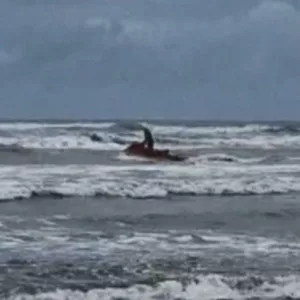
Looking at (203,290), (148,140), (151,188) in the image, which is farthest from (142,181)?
(203,290)

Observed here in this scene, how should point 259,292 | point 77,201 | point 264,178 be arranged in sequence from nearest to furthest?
point 259,292 < point 77,201 < point 264,178

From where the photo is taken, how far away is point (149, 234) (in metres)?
11.4

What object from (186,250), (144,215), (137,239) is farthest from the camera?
(144,215)

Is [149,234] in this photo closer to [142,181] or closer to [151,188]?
[151,188]

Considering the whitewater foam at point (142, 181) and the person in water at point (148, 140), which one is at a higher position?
the person in water at point (148, 140)

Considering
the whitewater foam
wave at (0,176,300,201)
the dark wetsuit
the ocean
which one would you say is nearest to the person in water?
the dark wetsuit

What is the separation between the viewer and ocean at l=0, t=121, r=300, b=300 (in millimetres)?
8109

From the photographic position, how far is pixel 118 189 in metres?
17.7

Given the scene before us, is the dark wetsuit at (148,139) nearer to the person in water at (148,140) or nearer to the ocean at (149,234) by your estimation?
the person in water at (148,140)

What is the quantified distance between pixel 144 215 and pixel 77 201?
2576mm

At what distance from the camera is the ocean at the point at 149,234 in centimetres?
811

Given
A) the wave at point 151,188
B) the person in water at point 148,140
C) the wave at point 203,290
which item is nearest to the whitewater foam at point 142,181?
the wave at point 151,188

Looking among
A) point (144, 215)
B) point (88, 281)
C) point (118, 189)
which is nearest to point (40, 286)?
point (88, 281)

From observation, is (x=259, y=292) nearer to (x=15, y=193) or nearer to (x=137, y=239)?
(x=137, y=239)
